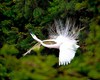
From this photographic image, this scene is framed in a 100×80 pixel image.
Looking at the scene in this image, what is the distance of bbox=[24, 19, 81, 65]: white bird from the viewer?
3.67 metres

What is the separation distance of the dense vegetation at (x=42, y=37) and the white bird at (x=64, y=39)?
68mm

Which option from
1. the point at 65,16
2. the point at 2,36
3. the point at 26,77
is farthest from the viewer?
the point at 2,36

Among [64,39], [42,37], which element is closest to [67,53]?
[64,39]

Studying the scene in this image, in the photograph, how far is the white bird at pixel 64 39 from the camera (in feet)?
12.0

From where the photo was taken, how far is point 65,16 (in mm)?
3961

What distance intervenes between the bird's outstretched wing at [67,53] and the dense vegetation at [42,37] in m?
0.06

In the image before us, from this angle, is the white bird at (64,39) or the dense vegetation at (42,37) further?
the white bird at (64,39)

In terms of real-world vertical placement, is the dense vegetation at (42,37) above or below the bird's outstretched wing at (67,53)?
above

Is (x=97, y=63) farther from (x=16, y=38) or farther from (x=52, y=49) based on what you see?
(x=16, y=38)

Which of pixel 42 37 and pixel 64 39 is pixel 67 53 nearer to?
pixel 64 39

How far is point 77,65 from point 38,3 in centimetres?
236

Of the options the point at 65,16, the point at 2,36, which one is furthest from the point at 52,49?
the point at 2,36

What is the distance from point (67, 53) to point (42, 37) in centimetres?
57

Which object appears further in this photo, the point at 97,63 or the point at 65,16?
the point at 65,16
